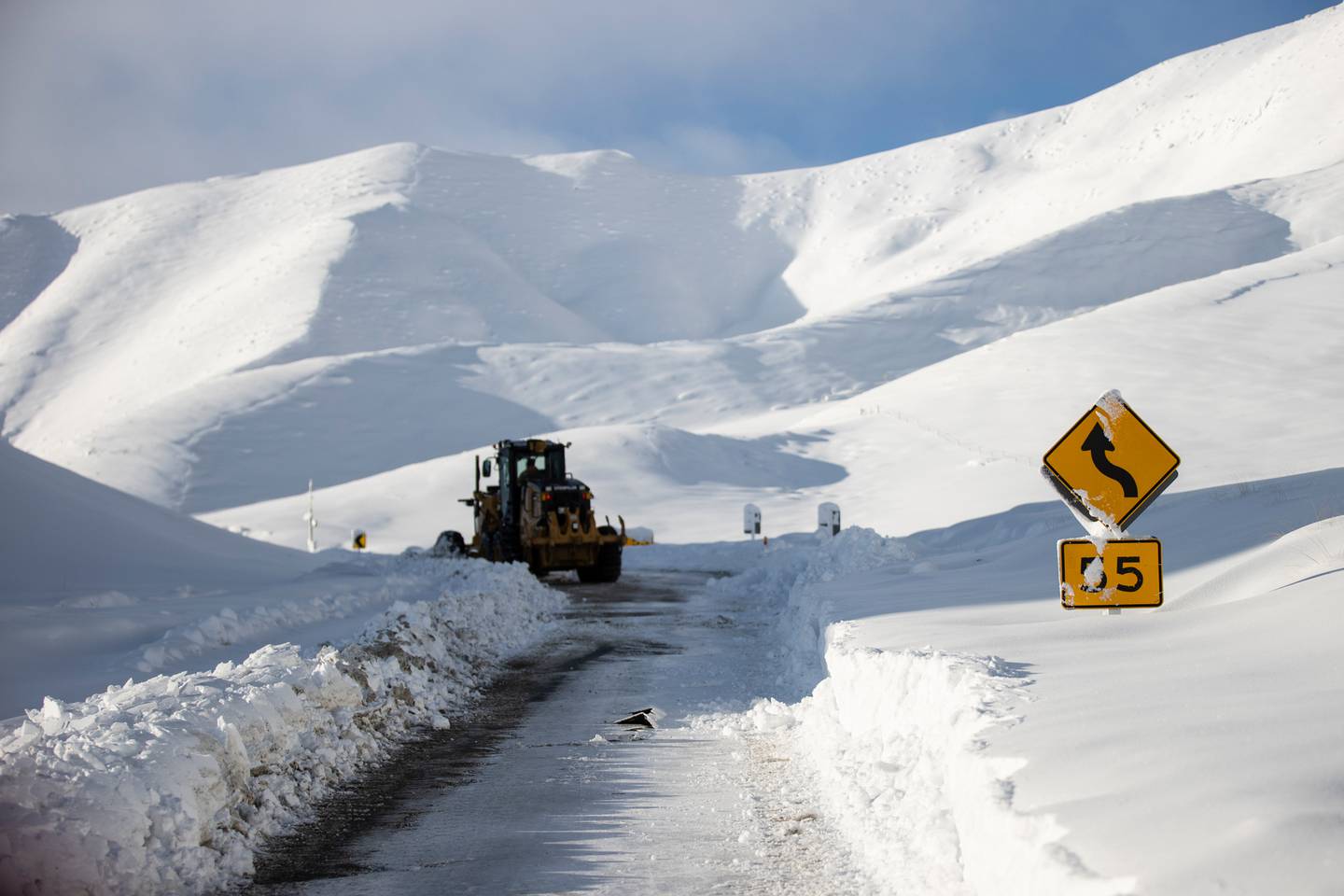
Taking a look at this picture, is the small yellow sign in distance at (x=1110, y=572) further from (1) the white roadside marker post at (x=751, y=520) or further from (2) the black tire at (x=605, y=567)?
(1) the white roadside marker post at (x=751, y=520)

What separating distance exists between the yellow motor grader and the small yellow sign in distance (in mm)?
17379

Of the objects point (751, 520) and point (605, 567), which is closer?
point (605, 567)

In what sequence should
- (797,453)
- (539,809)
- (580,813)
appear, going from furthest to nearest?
1. (797,453)
2. (539,809)
3. (580,813)

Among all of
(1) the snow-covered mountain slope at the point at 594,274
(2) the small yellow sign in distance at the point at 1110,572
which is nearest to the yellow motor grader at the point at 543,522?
(2) the small yellow sign in distance at the point at 1110,572

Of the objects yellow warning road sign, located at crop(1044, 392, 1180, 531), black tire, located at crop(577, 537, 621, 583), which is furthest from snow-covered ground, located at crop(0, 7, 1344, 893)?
black tire, located at crop(577, 537, 621, 583)

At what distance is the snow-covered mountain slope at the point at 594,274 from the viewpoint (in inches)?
2955

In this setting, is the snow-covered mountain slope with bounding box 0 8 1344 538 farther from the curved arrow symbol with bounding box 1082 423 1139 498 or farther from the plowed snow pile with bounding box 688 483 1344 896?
the curved arrow symbol with bounding box 1082 423 1139 498

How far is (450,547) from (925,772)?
22665 mm

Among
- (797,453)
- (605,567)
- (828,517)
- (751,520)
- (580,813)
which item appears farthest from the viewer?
(797,453)

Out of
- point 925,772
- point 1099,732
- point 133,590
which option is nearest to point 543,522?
point 133,590

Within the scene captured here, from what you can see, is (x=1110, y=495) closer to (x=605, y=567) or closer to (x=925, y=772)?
(x=925, y=772)

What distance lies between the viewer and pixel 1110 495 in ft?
22.7

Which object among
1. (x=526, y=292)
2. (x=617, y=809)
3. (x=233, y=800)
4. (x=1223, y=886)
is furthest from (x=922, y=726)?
(x=526, y=292)

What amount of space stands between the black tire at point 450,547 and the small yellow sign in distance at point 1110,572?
21.3 meters
